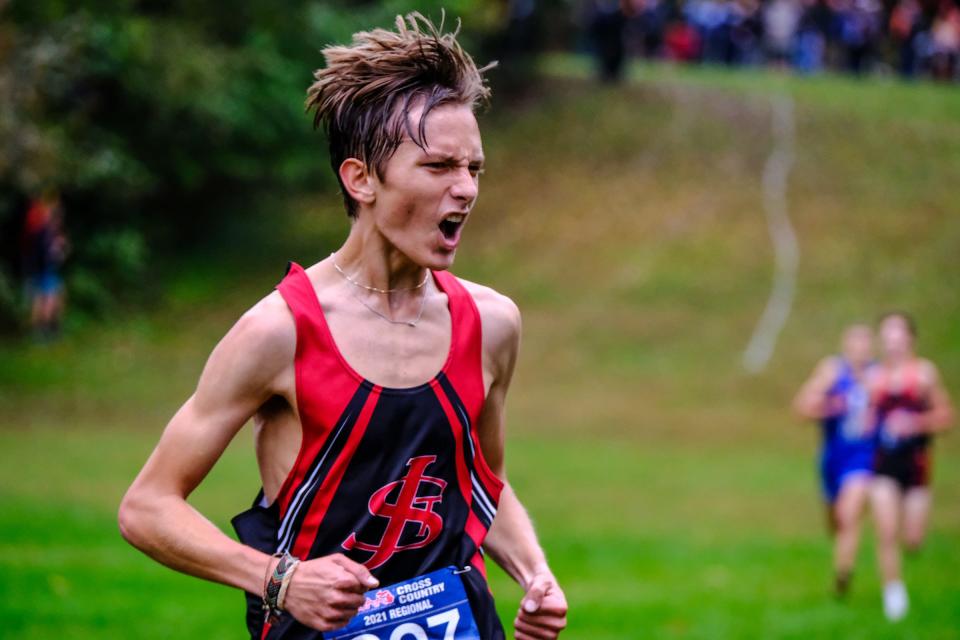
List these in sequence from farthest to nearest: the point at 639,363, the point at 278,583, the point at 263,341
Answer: the point at 639,363
the point at 263,341
the point at 278,583

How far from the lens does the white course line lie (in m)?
29.8

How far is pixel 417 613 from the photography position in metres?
3.84

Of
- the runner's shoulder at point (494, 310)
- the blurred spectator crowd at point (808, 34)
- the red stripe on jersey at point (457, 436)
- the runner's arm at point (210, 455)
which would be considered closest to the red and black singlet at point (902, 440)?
the runner's shoulder at point (494, 310)

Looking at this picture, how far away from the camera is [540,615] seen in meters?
3.97

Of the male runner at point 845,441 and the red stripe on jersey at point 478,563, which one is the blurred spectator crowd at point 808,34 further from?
the red stripe on jersey at point 478,563

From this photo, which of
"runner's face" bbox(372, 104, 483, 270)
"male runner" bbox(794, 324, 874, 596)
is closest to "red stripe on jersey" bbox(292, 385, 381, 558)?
"runner's face" bbox(372, 104, 483, 270)

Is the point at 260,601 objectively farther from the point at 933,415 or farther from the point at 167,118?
the point at 167,118

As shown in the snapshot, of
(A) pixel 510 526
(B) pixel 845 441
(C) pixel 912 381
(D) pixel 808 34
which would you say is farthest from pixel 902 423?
(D) pixel 808 34

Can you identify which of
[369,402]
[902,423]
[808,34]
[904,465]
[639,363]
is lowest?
[639,363]

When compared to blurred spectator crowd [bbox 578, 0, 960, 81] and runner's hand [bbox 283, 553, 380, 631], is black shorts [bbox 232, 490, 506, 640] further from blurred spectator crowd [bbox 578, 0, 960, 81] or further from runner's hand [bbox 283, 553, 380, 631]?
blurred spectator crowd [bbox 578, 0, 960, 81]

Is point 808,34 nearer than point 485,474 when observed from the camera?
No

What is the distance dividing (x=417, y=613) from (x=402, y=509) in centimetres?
28

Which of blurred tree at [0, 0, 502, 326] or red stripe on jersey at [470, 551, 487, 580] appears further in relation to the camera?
blurred tree at [0, 0, 502, 326]

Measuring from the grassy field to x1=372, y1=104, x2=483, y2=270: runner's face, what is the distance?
6023mm
